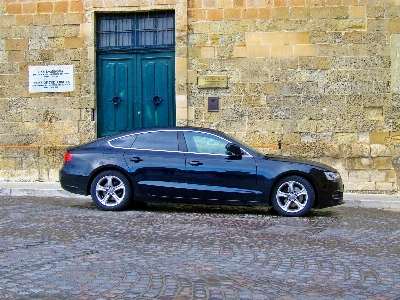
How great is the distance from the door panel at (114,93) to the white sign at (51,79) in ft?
2.29

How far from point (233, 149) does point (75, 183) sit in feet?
8.87

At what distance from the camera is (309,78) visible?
48.5 feet

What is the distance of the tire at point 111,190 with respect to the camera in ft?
35.8

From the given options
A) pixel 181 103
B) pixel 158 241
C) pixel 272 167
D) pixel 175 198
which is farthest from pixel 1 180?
pixel 158 241

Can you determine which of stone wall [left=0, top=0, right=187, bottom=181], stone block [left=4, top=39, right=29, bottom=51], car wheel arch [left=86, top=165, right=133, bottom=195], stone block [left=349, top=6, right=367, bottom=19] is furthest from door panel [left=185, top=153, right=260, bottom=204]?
stone block [left=4, top=39, right=29, bottom=51]

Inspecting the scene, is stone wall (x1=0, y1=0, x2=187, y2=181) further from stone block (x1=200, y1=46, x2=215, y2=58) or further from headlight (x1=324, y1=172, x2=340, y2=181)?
headlight (x1=324, y1=172, x2=340, y2=181)

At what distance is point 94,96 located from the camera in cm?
1562

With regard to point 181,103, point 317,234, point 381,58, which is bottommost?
point 317,234

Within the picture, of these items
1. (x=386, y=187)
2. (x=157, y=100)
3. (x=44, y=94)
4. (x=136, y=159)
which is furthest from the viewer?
(x=44, y=94)

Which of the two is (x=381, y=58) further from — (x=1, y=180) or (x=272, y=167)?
(x=1, y=180)

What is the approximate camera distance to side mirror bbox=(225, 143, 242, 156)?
35.4 ft

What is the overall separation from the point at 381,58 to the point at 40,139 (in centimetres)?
801

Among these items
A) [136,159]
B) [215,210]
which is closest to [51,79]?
[136,159]

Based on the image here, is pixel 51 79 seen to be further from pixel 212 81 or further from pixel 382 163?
pixel 382 163
